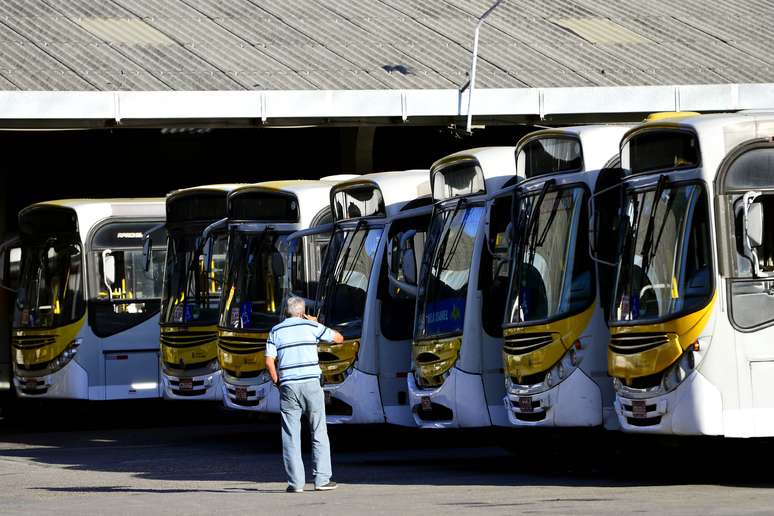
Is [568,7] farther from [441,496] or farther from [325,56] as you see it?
[441,496]

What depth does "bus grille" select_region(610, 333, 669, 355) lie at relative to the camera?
12555 millimetres

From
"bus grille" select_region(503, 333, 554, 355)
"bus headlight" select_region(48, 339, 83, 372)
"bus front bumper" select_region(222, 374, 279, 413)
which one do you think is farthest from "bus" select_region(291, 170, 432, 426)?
"bus headlight" select_region(48, 339, 83, 372)

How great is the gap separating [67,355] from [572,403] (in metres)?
12.4

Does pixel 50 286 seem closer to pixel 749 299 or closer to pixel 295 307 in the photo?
pixel 295 307

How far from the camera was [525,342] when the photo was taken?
14242 mm

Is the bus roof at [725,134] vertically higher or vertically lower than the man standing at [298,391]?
higher

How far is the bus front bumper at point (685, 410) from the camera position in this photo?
1212 cm

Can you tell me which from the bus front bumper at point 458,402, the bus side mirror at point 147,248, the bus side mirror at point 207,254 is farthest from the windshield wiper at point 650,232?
the bus side mirror at point 147,248

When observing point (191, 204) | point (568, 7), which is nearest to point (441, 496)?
point (191, 204)

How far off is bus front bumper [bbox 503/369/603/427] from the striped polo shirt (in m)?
1.93

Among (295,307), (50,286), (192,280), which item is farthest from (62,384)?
(295,307)

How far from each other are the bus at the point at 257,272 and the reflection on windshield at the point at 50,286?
4.74m

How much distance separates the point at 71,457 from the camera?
64.0 ft

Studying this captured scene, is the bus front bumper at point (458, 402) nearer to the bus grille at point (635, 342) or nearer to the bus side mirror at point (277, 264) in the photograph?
the bus grille at point (635, 342)
